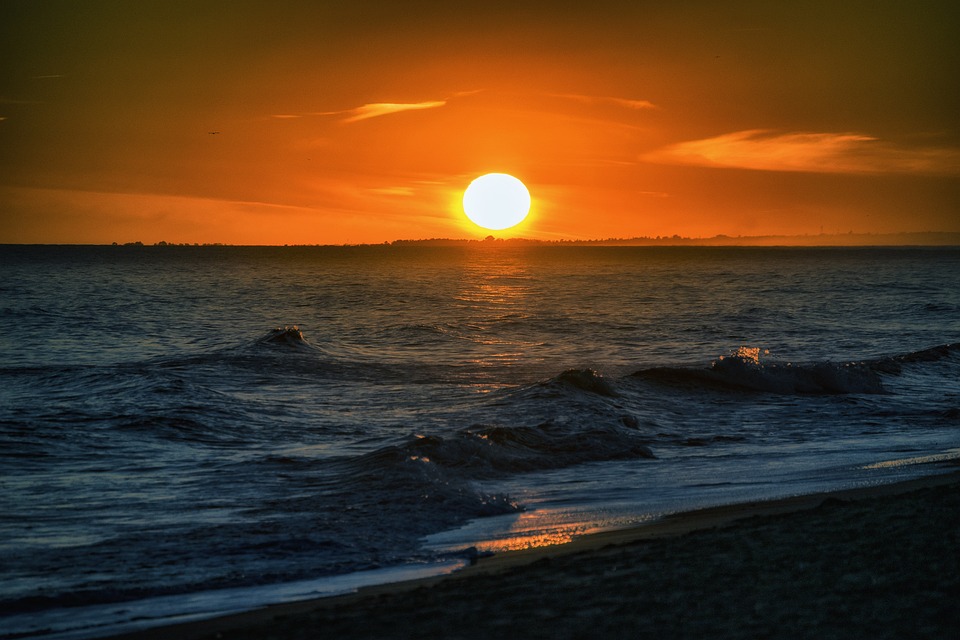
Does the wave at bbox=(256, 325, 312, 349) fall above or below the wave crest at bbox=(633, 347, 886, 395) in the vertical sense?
above

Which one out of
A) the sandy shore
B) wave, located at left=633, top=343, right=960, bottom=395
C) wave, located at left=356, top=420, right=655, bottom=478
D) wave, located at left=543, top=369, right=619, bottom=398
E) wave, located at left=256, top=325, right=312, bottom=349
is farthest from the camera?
wave, located at left=256, top=325, right=312, bottom=349

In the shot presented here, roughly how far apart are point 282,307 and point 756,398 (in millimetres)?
42186

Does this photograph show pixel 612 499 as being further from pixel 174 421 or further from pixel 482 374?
pixel 482 374

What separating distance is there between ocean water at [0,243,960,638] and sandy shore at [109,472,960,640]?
927mm

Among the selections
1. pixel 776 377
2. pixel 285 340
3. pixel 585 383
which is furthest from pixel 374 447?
pixel 285 340

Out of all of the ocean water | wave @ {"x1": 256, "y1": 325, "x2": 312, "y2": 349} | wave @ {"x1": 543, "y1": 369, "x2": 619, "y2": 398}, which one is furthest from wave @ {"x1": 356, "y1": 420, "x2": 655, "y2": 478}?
wave @ {"x1": 256, "y1": 325, "x2": 312, "y2": 349}

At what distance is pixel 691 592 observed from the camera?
668 cm

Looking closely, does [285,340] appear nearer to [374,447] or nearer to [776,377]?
[776,377]

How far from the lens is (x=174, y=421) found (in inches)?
648

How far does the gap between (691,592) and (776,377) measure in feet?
57.9

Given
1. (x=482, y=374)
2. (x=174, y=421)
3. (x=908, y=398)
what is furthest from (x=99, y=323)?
(x=908, y=398)

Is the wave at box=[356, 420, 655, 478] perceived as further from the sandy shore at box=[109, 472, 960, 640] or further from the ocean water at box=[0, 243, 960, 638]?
the sandy shore at box=[109, 472, 960, 640]

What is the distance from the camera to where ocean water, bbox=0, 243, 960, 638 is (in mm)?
8555

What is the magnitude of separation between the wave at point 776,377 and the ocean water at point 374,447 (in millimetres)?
76
